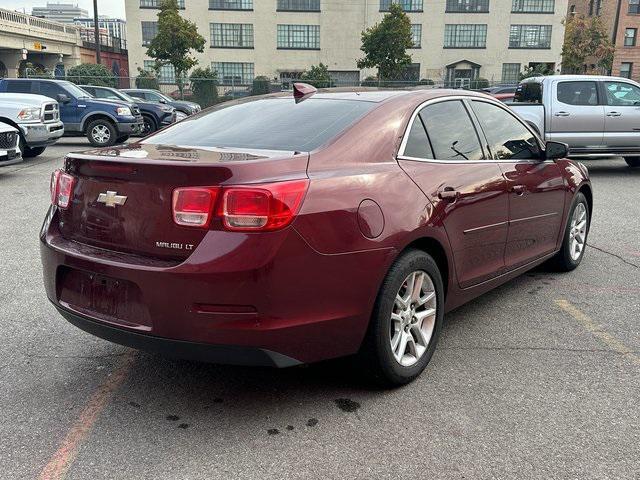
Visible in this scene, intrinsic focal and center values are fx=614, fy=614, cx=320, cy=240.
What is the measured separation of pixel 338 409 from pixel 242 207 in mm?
1177

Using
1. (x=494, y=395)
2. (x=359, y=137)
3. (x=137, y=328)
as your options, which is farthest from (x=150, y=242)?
(x=494, y=395)

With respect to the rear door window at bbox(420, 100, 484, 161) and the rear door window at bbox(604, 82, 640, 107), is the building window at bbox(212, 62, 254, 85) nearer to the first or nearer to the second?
the rear door window at bbox(604, 82, 640, 107)

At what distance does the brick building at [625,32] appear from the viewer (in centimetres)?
5559

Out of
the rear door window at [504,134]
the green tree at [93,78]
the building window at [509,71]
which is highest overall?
the building window at [509,71]

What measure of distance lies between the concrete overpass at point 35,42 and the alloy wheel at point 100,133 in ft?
114

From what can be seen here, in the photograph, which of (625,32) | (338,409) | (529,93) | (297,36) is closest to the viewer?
(338,409)

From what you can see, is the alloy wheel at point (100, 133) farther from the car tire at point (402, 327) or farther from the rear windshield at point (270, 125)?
the car tire at point (402, 327)

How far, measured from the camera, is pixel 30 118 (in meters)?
12.7

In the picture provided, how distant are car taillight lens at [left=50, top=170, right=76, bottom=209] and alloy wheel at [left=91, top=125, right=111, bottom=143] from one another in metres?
14.0

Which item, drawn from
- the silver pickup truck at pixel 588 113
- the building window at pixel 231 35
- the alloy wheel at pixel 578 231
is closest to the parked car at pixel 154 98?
the silver pickup truck at pixel 588 113

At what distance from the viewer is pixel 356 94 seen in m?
3.88

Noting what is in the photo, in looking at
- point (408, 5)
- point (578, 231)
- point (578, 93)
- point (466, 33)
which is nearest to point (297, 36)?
point (408, 5)

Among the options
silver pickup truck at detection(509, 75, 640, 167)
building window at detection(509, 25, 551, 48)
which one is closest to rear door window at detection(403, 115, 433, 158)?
silver pickup truck at detection(509, 75, 640, 167)

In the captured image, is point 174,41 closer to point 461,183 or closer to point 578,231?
point 578,231
